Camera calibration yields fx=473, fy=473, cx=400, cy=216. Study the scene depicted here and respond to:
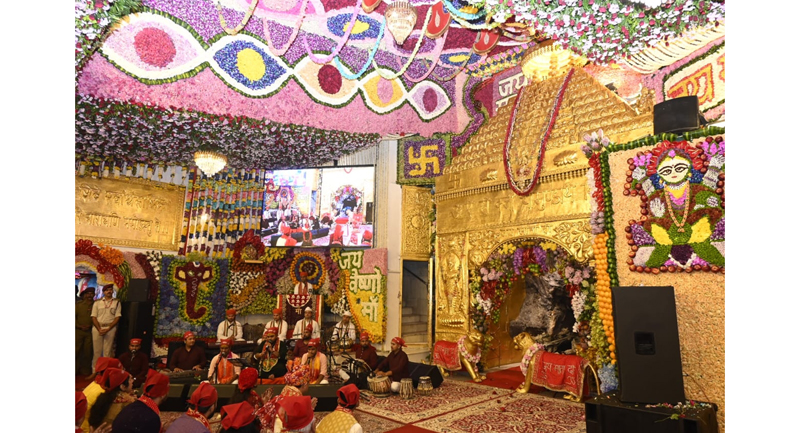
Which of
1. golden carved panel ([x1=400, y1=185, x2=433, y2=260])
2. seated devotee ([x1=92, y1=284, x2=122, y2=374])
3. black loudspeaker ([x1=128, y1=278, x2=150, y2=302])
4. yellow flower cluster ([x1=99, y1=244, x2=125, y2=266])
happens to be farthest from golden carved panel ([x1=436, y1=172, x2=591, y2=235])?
yellow flower cluster ([x1=99, y1=244, x2=125, y2=266])

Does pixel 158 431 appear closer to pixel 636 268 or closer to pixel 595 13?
pixel 636 268

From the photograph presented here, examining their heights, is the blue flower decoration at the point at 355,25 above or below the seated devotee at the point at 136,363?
above

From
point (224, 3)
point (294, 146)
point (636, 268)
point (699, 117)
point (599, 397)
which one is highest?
point (224, 3)

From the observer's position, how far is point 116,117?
29.8 ft

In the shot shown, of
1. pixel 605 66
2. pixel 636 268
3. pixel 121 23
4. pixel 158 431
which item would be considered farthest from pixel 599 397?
pixel 121 23

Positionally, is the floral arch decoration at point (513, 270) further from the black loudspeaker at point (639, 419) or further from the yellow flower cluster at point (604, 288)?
the black loudspeaker at point (639, 419)

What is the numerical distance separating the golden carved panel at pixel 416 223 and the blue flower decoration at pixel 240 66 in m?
4.14

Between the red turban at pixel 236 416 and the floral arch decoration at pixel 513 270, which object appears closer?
the red turban at pixel 236 416

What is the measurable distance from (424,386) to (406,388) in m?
0.58

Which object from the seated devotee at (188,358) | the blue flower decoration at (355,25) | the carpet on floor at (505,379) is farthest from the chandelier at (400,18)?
the carpet on floor at (505,379)

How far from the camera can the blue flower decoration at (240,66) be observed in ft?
27.3

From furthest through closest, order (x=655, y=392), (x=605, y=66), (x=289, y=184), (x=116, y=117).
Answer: (x=289, y=184)
(x=116, y=117)
(x=605, y=66)
(x=655, y=392)

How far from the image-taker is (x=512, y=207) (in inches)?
352

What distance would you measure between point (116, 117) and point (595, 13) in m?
8.62
